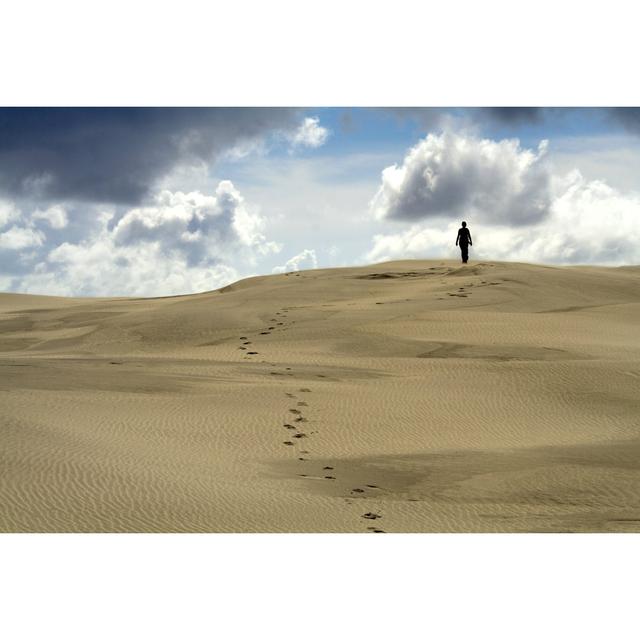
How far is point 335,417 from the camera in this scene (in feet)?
39.7

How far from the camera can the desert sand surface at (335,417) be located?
319 inches

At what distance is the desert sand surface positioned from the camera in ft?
26.6

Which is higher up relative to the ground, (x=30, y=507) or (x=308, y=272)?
(x=308, y=272)

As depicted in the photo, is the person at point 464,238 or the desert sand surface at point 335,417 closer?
the desert sand surface at point 335,417

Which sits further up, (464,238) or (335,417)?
(464,238)

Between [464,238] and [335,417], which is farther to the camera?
[464,238]

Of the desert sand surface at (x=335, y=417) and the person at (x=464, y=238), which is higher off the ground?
the person at (x=464, y=238)

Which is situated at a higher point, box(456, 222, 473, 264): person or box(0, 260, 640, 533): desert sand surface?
box(456, 222, 473, 264): person

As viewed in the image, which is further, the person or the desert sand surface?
the person

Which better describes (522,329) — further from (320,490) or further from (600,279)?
(320,490)

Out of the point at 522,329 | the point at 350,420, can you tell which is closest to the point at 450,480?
the point at 350,420

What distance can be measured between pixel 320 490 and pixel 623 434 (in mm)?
4843

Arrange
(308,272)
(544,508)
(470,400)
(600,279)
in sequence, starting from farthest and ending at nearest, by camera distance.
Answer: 1. (308,272)
2. (600,279)
3. (470,400)
4. (544,508)

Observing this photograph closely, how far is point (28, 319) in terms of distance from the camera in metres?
25.3
